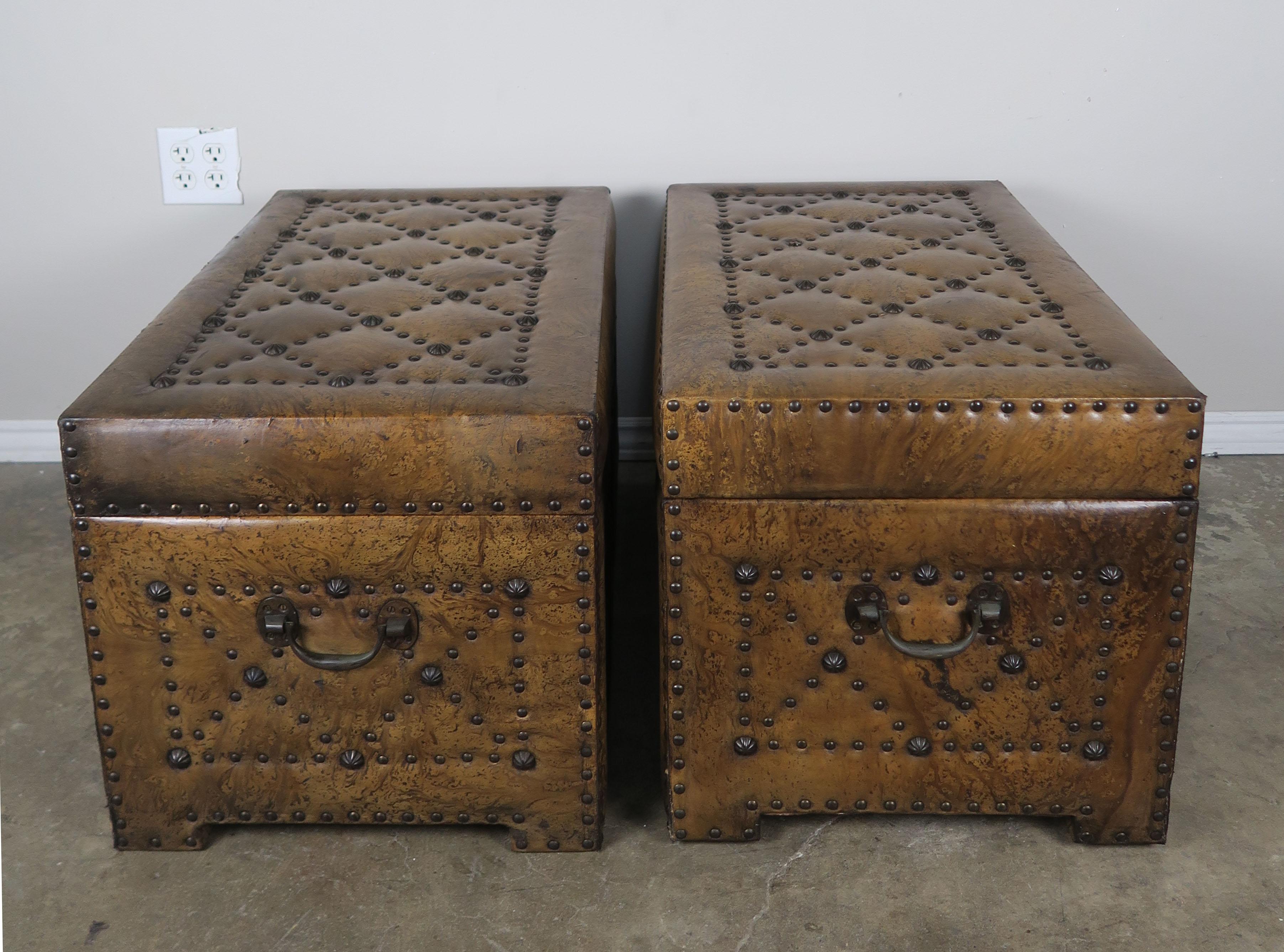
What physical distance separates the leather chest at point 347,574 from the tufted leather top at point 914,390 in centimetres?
12

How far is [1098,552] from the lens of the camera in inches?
46.9

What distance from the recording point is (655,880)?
1.27 m

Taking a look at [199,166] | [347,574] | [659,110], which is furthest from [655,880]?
[199,166]

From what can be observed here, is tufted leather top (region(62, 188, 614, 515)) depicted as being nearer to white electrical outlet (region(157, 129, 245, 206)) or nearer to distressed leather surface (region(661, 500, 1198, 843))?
distressed leather surface (region(661, 500, 1198, 843))

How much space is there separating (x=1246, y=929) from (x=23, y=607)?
1.60 metres

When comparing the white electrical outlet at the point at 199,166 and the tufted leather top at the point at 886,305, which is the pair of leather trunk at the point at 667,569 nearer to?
the tufted leather top at the point at 886,305

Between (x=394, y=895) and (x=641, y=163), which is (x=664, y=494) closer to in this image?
(x=394, y=895)

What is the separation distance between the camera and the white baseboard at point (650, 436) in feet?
6.99

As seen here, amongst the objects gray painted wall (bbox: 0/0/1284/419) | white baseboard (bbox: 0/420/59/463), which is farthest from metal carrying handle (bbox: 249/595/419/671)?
white baseboard (bbox: 0/420/59/463)

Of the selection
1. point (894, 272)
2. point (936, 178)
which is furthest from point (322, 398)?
point (936, 178)

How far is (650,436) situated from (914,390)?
1.02 metres

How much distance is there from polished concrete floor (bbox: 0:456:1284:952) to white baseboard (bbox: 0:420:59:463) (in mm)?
804

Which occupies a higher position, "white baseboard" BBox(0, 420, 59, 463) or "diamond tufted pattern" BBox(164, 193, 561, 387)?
"diamond tufted pattern" BBox(164, 193, 561, 387)

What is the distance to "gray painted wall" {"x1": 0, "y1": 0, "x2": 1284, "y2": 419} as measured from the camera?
1.85m
